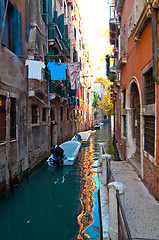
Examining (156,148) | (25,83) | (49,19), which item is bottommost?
(156,148)

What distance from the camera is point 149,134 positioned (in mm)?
5488

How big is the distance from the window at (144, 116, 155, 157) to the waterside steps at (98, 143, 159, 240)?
1.04 m

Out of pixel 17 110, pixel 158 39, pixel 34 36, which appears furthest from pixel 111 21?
pixel 158 39

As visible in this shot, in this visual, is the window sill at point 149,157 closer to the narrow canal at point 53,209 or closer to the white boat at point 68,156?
the narrow canal at point 53,209

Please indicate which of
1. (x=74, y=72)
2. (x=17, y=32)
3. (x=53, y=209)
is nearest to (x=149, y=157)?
(x=53, y=209)

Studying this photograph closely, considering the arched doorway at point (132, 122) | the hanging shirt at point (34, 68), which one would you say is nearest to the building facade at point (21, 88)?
the hanging shirt at point (34, 68)

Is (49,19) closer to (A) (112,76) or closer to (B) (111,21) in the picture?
(B) (111,21)

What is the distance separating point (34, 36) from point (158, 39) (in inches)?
248

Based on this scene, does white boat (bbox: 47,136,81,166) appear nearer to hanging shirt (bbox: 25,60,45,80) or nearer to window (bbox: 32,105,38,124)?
window (bbox: 32,105,38,124)

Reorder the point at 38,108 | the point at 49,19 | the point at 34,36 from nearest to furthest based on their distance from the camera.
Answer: the point at 34,36 → the point at 38,108 → the point at 49,19

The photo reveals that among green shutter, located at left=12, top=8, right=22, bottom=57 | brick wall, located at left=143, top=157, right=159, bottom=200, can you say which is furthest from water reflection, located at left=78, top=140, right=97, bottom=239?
green shutter, located at left=12, top=8, right=22, bottom=57

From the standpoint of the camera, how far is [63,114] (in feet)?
54.7

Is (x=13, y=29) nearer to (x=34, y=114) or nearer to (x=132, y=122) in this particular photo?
(x=34, y=114)

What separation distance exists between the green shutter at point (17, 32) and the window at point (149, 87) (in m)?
4.79
